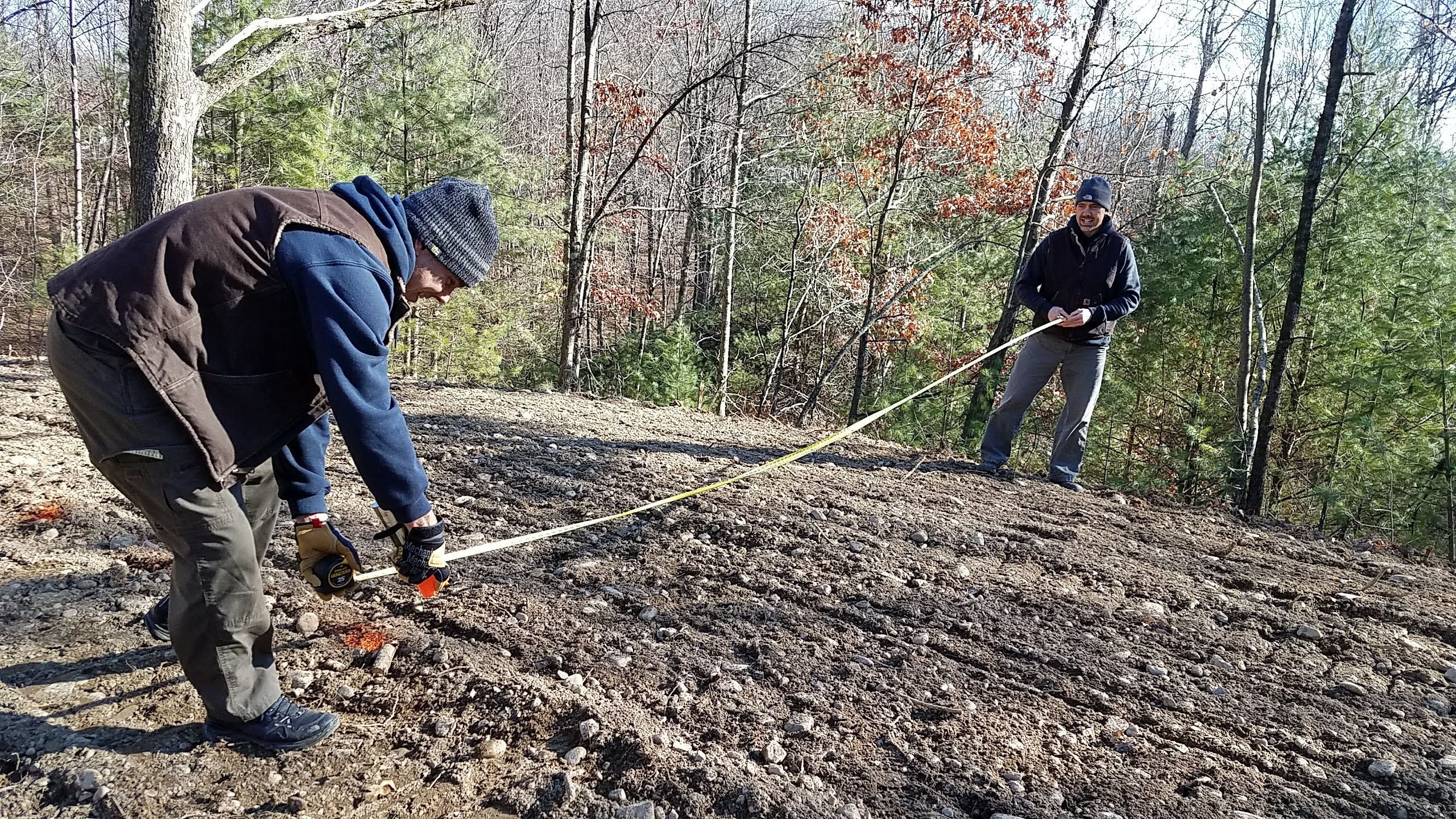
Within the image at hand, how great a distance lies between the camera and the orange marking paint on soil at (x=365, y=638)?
9.37 feet

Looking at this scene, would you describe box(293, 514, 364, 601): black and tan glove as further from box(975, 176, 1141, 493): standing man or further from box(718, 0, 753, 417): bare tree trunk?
box(718, 0, 753, 417): bare tree trunk

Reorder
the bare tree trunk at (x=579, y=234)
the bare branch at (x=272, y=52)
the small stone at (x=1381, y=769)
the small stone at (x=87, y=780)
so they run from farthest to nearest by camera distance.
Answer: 1. the bare tree trunk at (x=579, y=234)
2. the bare branch at (x=272, y=52)
3. the small stone at (x=1381, y=769)
4. the small stone at (x=87, y=780)

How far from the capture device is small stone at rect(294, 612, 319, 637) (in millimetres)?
2898

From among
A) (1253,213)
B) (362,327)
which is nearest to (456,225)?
(362,327)

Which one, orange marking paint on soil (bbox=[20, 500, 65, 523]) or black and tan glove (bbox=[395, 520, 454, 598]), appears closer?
black and tan glove (bbox=[395, 520, 454, 598])

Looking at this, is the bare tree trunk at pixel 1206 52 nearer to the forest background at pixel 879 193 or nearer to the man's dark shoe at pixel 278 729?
the forest background at pixel 879 193

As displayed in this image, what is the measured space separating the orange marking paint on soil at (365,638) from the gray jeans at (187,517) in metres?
0.53

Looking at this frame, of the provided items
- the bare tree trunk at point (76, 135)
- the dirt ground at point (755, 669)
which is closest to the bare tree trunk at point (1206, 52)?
the dirt ground at point (755, 669)

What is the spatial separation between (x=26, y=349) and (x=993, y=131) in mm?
24620

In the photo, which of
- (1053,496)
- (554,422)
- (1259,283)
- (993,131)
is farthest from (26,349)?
(1259,283)

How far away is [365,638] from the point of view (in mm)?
2908

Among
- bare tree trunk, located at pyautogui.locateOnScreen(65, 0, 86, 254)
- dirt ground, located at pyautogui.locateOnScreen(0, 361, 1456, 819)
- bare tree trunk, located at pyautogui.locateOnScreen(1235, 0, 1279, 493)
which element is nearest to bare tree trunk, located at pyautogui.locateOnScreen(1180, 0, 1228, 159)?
bare tree trunk, located at pyautogui.locateOnScreen(1235, 0, 1279, 493)

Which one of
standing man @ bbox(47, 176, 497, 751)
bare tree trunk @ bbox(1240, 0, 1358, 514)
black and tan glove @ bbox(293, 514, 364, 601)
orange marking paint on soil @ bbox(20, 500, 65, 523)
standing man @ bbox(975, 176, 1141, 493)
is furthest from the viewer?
bare tree trunk @ bbox(1240, 0, 1358, 514)

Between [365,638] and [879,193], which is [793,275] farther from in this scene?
[365,638]
